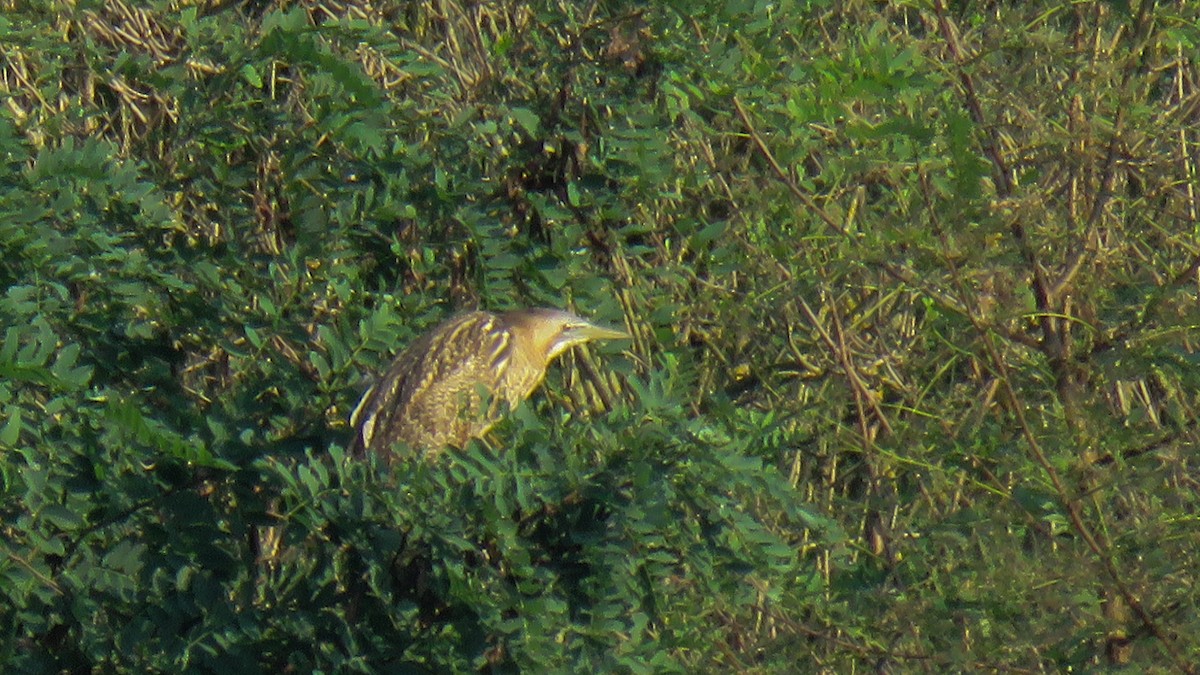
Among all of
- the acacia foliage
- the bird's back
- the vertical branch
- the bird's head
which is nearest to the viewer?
the acacia foliage

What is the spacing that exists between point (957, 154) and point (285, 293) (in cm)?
205

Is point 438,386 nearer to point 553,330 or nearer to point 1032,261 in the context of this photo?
point 553,330

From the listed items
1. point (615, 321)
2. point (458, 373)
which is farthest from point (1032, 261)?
point (458, 373)

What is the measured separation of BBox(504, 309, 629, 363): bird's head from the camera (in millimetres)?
6137

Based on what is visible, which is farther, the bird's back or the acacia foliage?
the bird's back

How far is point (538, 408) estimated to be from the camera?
21.0ft

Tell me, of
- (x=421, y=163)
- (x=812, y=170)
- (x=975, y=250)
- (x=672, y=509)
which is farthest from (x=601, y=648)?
(x=812, y=170)

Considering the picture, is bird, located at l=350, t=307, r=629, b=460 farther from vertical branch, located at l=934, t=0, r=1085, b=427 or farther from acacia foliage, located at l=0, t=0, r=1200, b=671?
vertical branch, located at l=934, t=0, r=1085, b=427

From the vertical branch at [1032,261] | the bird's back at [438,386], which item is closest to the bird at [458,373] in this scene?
the bird's back at [438,386]

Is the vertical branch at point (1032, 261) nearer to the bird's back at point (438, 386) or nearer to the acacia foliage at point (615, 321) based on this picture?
the acacia foliage at point (615, 321)

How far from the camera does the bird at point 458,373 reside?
573 cm

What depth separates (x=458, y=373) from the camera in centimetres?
611

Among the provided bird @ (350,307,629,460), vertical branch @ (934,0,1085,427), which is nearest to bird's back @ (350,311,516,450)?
bird @ (350,307,629,460)

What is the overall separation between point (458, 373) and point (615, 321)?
608mm
